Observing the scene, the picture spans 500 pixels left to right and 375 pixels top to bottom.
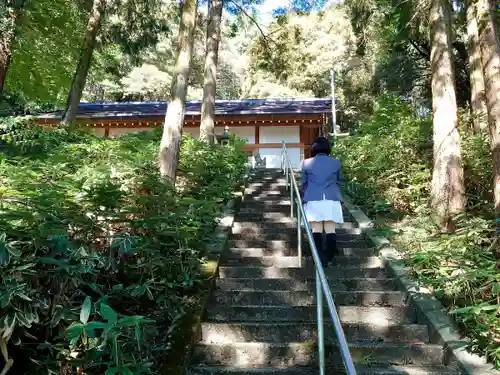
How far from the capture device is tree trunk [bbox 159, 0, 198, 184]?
4805mm

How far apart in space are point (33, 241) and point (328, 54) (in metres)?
24.3

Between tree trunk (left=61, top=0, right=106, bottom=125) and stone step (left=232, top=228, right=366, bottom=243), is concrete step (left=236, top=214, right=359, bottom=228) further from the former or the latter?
tree trunk (left=61, top=0, right=106, bottom=125)

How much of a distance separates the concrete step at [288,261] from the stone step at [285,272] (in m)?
0.21

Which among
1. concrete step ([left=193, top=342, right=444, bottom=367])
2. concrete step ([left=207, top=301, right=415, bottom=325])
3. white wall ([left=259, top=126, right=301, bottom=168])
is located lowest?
concrete step ([left=193, top=342, right=444, bottom=367])

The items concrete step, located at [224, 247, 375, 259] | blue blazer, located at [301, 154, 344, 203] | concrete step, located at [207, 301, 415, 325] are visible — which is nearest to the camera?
concrete step, located at [207, 301, 415, 325]

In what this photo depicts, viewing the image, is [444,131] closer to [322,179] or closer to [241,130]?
[322,179]

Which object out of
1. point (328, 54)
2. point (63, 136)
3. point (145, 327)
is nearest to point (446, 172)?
point (145, 327)

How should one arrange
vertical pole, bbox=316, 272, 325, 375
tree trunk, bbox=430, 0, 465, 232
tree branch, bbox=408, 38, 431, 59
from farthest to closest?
tree branch, bbox=408, 38, 431, 59 < tree trunk, bbox=430, 0, 465, 232 < vertical pole, bbox=316, 272, 325, 375

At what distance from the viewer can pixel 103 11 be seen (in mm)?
9469

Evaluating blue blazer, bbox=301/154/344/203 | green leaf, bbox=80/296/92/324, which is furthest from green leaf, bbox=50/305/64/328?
blue blazer, bbox=301/154/344/203

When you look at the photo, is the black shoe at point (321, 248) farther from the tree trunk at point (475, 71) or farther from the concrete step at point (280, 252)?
the tree trunk at point (475, 71)

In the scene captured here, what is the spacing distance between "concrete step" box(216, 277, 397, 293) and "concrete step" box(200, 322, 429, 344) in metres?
0.70

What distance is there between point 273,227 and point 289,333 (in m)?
2.50

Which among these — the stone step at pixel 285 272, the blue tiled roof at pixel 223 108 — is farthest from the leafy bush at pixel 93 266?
the blue tiled roof at pixel 223 108
